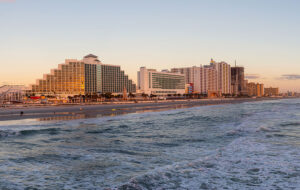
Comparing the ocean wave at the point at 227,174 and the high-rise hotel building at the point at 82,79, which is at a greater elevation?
the high-rise hotel building at the point at 82,79

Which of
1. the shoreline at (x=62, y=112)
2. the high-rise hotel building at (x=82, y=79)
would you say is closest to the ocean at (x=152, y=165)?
the shoreline at (x=62, y=112)

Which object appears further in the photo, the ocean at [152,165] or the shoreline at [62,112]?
the shoreline at [62,112]

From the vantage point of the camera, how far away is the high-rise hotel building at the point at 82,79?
552ft

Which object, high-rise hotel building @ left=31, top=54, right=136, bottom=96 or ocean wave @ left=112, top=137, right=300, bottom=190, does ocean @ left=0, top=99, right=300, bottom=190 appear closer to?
ocean wave @ left=112, top=137, right=300, bottom=190

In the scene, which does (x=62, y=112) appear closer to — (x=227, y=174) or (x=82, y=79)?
(x=227, y=174)

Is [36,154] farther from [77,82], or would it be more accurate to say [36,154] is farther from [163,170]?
[77,82]

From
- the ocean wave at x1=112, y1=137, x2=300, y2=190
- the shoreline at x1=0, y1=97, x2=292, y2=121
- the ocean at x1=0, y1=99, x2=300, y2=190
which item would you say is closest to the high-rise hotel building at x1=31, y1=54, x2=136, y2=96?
the shoreline at x1=0, y1=97, x2=292, y2=121

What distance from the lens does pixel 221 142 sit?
51.2 feet

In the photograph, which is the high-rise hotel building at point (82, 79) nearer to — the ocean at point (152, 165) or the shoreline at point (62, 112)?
the shoreline at point (62, 112)

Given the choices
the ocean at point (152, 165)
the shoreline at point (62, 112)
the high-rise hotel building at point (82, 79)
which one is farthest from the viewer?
the high-rise hotel building at point (82, 79)

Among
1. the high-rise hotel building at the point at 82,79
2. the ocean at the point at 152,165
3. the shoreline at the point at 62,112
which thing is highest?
the high-rise hotel building at the point at 82,79

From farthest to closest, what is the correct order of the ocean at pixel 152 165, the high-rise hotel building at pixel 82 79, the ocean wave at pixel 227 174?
1. the high-rise hotel building at pixel 82 79
2. the ocean at pixel 152 165
3. the ocean wave at pixel 227 174

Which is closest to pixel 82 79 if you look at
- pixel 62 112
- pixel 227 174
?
pixel 62 112

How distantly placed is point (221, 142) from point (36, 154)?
1053 cm
